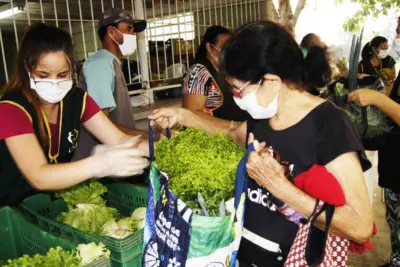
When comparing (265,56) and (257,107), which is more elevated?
(265,56)

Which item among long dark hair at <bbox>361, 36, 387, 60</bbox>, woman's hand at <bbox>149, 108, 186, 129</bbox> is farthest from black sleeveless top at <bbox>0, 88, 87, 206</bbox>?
long dark hair at <bbox>361, 36, 387, 60</bbox>

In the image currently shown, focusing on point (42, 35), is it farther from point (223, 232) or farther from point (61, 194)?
point (223, 232)

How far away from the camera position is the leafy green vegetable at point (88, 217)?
1.65 meters

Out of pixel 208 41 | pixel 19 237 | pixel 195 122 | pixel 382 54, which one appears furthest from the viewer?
pixel 382 54

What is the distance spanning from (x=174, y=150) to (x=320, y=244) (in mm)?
590

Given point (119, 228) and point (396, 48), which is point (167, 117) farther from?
point (396, 48)

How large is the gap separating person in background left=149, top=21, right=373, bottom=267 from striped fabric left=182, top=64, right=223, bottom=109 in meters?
1.22

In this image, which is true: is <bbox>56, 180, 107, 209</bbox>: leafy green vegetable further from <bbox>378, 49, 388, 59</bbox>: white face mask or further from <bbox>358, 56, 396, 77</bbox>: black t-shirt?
<bbox>378, 49, 388, 59</bbox>: white face mask

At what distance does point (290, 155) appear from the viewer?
55.6 inches

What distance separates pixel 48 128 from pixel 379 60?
510 cm

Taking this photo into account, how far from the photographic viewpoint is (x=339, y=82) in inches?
104

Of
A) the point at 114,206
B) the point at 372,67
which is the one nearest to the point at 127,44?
the point at 114,206

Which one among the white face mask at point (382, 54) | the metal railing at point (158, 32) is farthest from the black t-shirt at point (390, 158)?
the white face mask at point (382, 54)

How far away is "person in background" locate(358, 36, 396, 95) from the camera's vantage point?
5.33 m
